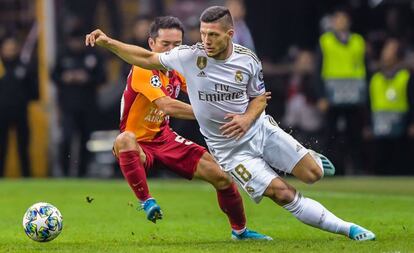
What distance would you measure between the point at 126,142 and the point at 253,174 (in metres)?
1.60

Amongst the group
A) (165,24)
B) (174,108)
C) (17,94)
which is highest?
(165,24)

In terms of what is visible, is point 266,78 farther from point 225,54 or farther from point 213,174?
point 225,54

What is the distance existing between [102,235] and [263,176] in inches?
82.0

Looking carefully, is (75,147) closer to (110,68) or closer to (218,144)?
(110,68)

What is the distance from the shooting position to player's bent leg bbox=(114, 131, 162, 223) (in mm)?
10773

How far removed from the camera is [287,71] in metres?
21.6

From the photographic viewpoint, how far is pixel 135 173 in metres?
10.8

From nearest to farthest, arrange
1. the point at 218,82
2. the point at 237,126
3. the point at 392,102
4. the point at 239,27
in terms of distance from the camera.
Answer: the point at 237,126
the point at 218,82
the point at 239,27
the point at 392,102

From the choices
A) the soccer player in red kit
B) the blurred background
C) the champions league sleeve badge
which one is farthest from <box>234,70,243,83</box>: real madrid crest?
the blurred background

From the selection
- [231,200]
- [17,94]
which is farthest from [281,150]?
[17,94]

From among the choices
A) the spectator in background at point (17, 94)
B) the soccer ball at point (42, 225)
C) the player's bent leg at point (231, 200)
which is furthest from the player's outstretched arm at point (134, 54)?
the spectator in background at point (17, 94)

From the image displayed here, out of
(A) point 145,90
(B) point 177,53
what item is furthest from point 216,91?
(A) point 145,90

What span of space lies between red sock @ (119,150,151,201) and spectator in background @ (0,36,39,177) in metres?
9.96

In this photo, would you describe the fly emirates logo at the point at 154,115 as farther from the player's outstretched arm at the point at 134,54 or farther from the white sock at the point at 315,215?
the white sock at the point at 315,215
